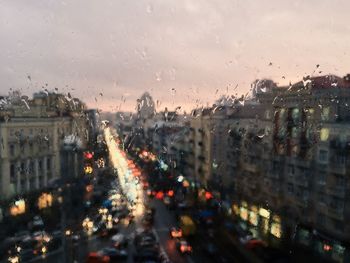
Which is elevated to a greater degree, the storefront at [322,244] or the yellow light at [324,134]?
the yellow light at [324,134]

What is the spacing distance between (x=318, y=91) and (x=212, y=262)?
193 inches

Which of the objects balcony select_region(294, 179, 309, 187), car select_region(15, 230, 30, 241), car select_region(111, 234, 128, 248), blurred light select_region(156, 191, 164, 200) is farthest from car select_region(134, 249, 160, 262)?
blurred light select_region(156, 191, 164, 200)

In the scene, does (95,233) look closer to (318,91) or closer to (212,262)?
(212,262)

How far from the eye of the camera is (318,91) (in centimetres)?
991

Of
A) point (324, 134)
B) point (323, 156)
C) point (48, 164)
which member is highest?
point (324, 134)

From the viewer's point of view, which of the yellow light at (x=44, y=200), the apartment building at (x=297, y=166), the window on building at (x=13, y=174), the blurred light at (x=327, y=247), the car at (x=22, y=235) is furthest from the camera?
the yellow light at (x=44, y=200)

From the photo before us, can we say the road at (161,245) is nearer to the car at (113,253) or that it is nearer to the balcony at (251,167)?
the car at (113,253)

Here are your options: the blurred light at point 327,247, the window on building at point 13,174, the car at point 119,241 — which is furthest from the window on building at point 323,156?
the window on building at point 13,174

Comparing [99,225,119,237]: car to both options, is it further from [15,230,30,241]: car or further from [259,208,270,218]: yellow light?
[259,208,270,218]: yellow light

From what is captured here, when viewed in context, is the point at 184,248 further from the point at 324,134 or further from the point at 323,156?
the point at 324,134

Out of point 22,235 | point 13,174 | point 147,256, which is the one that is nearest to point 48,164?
point 13,174

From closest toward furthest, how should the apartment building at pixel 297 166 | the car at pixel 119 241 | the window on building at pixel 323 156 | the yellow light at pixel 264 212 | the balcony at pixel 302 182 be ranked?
the apartment building at pixel 297 166, the window on building at pixel 323 156, the car at pixel 119 241, the balcony at pixel 302 182, the yellow light at pixel 264 212

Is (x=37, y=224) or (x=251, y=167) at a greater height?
(x=251, y=167)

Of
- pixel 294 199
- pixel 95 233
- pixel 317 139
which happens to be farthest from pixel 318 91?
pixel 95 233
